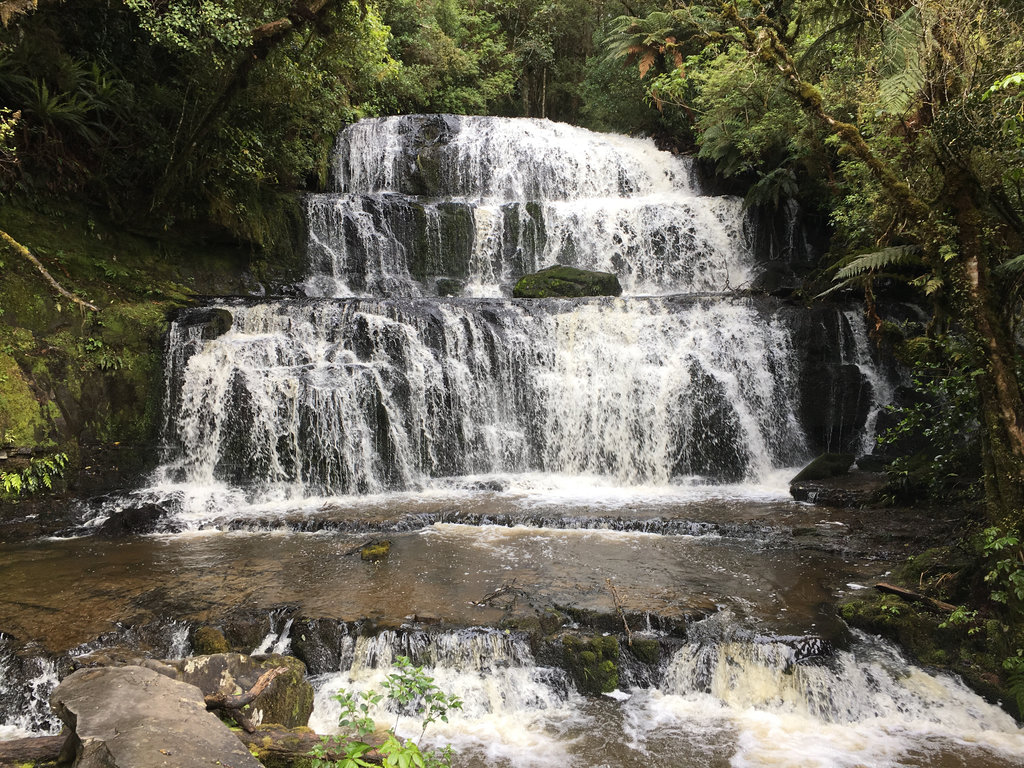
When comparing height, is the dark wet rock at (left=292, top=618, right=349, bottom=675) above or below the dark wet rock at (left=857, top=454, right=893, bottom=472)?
below

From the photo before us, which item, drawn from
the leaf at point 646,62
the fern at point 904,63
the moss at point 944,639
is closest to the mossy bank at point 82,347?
the moss at point 944,639

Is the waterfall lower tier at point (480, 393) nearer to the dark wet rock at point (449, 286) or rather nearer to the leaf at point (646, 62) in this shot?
the dark wet rock at point (449, 286)

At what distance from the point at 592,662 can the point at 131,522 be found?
6.78 metres

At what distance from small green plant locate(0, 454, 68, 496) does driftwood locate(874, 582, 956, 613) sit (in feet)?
34.0

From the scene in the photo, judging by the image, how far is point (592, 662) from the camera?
209 inches

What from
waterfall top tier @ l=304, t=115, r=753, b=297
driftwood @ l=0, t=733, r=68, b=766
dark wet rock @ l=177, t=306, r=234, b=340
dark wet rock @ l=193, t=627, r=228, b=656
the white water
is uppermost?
waterfall top tier @ l=304, t=115, r=753, b=297

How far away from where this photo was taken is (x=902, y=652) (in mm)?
5285

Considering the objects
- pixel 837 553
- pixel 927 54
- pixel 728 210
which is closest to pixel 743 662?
pixel 837 553

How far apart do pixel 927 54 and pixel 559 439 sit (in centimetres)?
814

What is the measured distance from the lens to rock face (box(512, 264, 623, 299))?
46.9 ft

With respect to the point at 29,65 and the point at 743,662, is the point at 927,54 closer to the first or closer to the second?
the point at 743,662

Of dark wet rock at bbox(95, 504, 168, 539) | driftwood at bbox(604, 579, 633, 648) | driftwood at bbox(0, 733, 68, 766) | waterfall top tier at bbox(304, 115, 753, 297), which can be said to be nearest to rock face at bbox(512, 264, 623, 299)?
waterfall top tier at bbox(304, 115, 753, 297)

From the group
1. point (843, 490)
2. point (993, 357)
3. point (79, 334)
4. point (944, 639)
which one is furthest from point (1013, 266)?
point (79, 334)

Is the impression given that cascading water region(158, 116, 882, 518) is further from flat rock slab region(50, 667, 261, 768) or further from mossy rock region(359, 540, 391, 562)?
flat rock slab region(50, 667, 261, 768)
